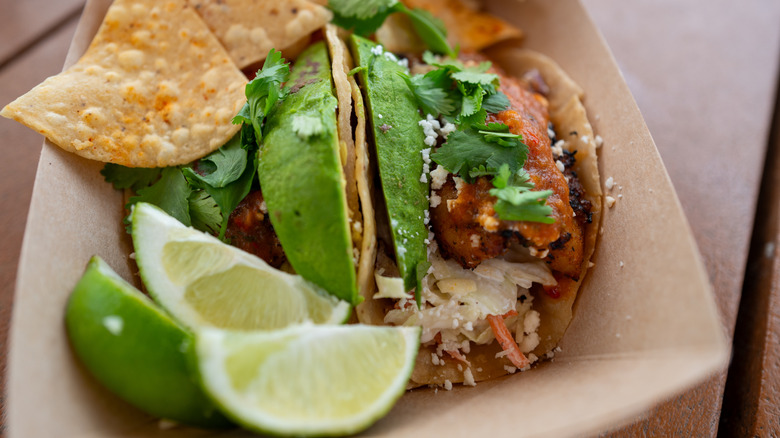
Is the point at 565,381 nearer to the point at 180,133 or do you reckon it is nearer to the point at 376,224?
the point at 376,224

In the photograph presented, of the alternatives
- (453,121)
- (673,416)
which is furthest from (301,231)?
(673,416)

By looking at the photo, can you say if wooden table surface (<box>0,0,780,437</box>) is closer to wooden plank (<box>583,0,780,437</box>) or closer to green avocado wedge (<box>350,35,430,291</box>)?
wooden plank (<box>583,0,780,437</box>)

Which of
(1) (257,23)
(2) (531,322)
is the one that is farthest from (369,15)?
(2) (531,322)

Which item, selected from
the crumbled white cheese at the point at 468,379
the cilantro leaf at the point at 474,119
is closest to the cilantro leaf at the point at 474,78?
the cilantro leaf at the point at 474,119

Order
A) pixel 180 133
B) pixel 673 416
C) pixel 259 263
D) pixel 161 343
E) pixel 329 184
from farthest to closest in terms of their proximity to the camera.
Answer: pixel 180 133 → pixel 673 416 → pixel 259 263 → pixel 329 184 → pixel 161 343

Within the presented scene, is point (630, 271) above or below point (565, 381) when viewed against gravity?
above

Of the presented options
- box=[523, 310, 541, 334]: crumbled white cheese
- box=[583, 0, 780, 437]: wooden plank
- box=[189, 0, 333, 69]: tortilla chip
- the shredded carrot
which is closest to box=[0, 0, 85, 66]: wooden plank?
box=[189, 0, 333, 69]: tortilla chip
